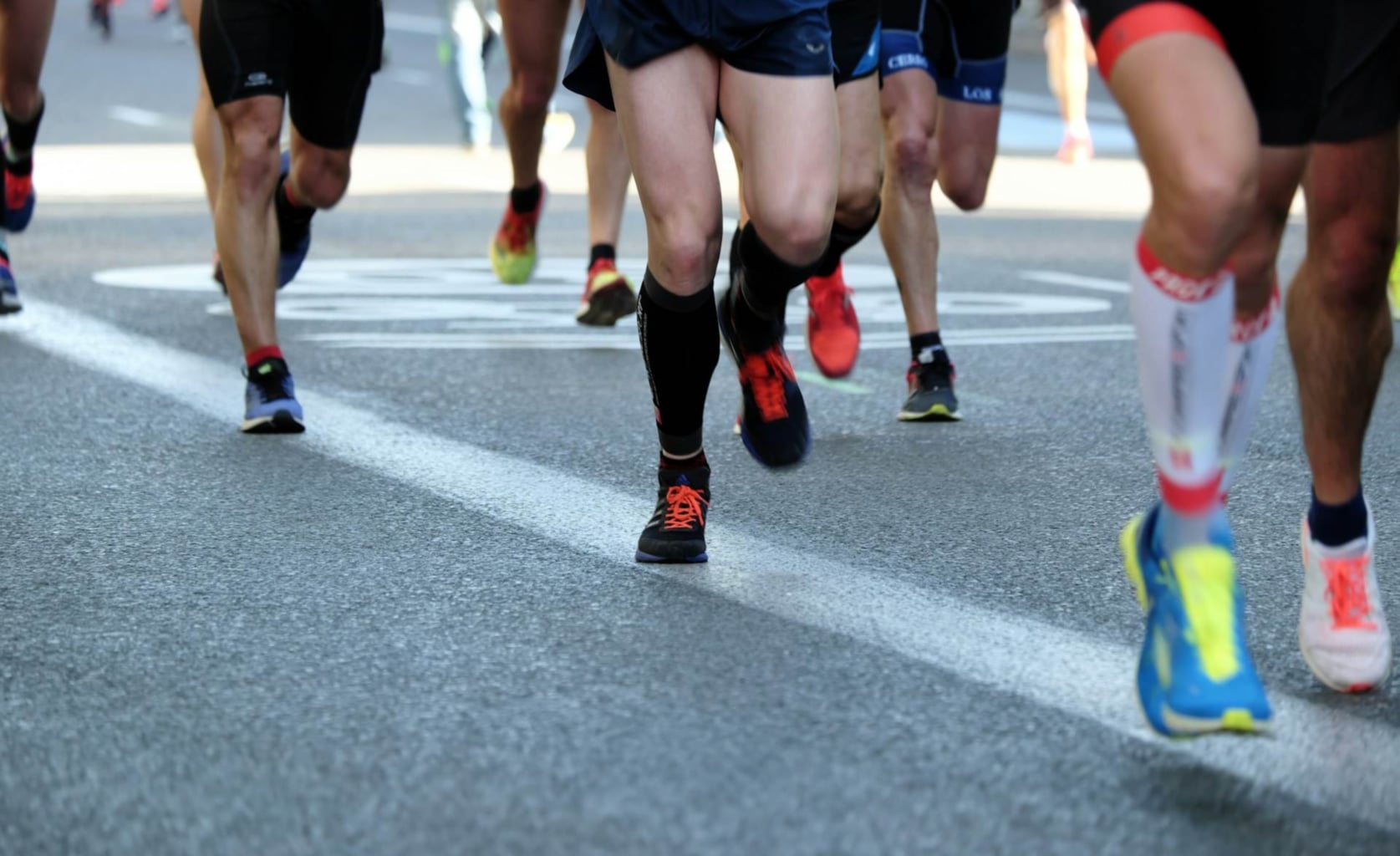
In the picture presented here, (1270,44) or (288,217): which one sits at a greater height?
(1270,44)

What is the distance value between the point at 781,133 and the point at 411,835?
1778 millimetres

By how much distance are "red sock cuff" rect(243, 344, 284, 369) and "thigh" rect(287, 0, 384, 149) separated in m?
0.68

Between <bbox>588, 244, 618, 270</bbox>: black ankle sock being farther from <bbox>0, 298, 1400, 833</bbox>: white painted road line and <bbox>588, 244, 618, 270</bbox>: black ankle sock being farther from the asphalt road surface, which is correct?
<bbox>0, 298, 1400, 833</bbox>: white painted road line

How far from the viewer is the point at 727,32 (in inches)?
159

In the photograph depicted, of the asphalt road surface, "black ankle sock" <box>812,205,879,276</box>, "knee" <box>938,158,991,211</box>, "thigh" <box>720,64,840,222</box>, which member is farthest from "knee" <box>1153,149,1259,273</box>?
"knee" <box>938,158,991,211</box>

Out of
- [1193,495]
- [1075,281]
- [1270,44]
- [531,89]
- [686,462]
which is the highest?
[1270,44]

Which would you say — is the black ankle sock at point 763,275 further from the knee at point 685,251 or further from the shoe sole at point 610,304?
the shoe sole at point 610,304

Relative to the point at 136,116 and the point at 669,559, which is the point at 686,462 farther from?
the point at 136,116

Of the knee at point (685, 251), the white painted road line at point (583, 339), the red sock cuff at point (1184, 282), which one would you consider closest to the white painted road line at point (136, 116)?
the white painted road line at point (583, 339)

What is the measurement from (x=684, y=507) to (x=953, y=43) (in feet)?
7.39

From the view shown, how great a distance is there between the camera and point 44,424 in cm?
589

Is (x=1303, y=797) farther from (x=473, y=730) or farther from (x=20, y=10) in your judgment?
(x=20, y=10)

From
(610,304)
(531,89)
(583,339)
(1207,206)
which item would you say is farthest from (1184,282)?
(531,89)

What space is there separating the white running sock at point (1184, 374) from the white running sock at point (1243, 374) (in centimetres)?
10
